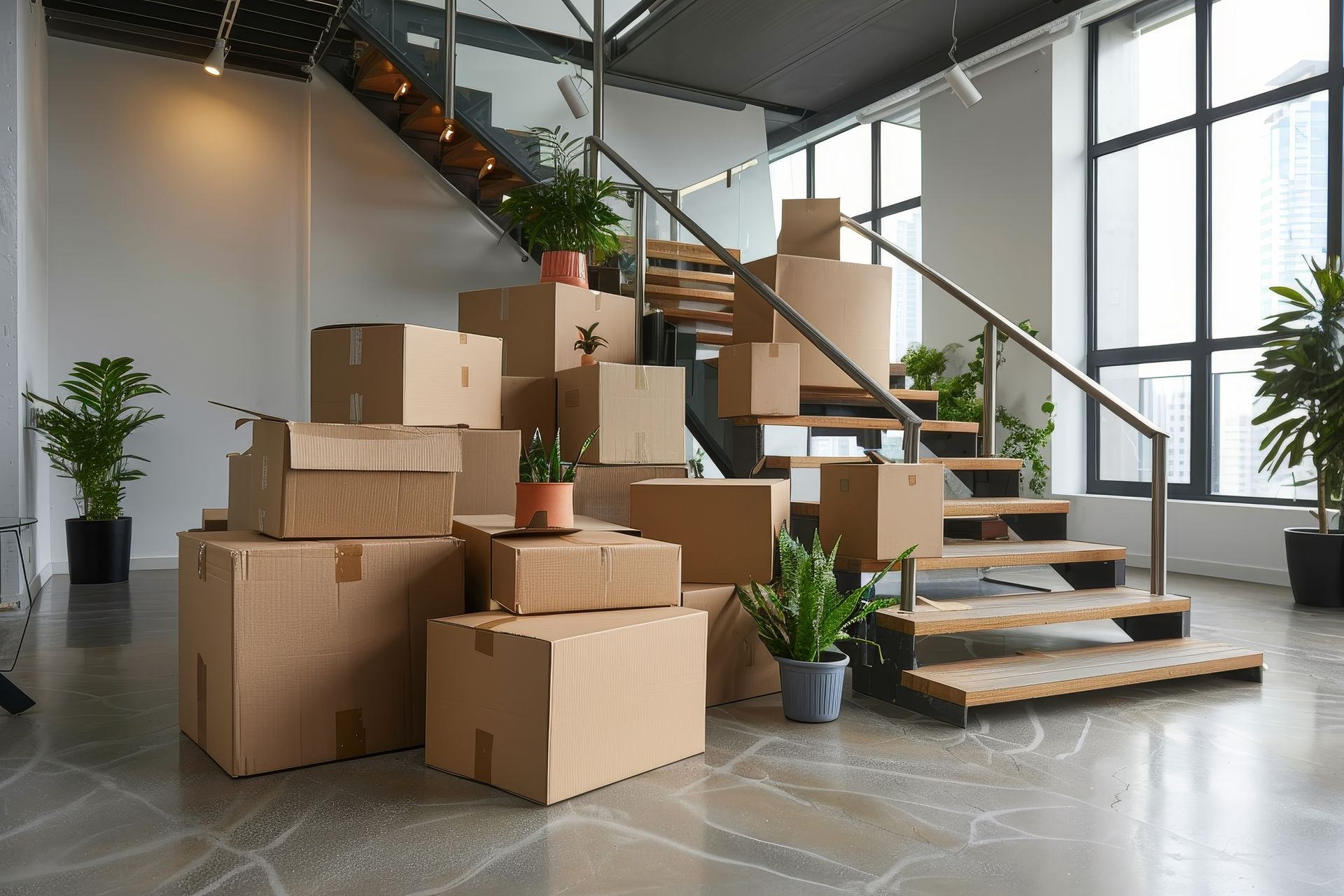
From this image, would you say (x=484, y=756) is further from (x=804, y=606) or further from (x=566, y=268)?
(x=566, y=268)

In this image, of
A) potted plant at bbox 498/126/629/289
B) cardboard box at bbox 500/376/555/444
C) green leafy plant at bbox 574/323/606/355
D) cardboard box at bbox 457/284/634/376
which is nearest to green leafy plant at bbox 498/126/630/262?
potted plant at bbox 498/126/629/289

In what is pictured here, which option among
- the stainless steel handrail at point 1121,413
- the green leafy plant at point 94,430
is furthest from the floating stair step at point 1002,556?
the green leafy plant at point 94,430

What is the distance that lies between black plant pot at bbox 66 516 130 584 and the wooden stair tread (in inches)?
137

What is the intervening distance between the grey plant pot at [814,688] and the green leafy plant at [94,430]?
13.3 ft

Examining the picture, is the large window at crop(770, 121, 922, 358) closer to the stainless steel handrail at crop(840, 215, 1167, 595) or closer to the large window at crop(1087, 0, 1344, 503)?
the large window at crop(1087, 0, 1344, 503)

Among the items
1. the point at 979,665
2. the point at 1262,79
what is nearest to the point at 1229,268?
the point at 1262,79

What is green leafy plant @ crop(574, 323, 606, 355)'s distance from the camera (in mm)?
3955

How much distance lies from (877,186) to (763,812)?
7.59 m

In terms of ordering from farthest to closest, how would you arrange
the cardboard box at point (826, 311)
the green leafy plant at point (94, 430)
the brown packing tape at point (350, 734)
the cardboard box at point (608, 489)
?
the green leafy plant at point (94, 430) → the cardboard box at point (826, 311) → the cardboard box at point (608, 489) → the brown packing tape at point (350, 734)

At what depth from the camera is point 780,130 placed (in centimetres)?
894

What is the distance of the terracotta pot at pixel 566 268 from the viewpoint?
4301 millimetres

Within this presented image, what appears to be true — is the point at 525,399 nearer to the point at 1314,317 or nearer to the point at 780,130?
the point at 1314,317

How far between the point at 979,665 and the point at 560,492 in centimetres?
136

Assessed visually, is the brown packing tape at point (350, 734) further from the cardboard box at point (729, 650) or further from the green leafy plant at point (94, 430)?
the green leafy plant at point (94, 430)
